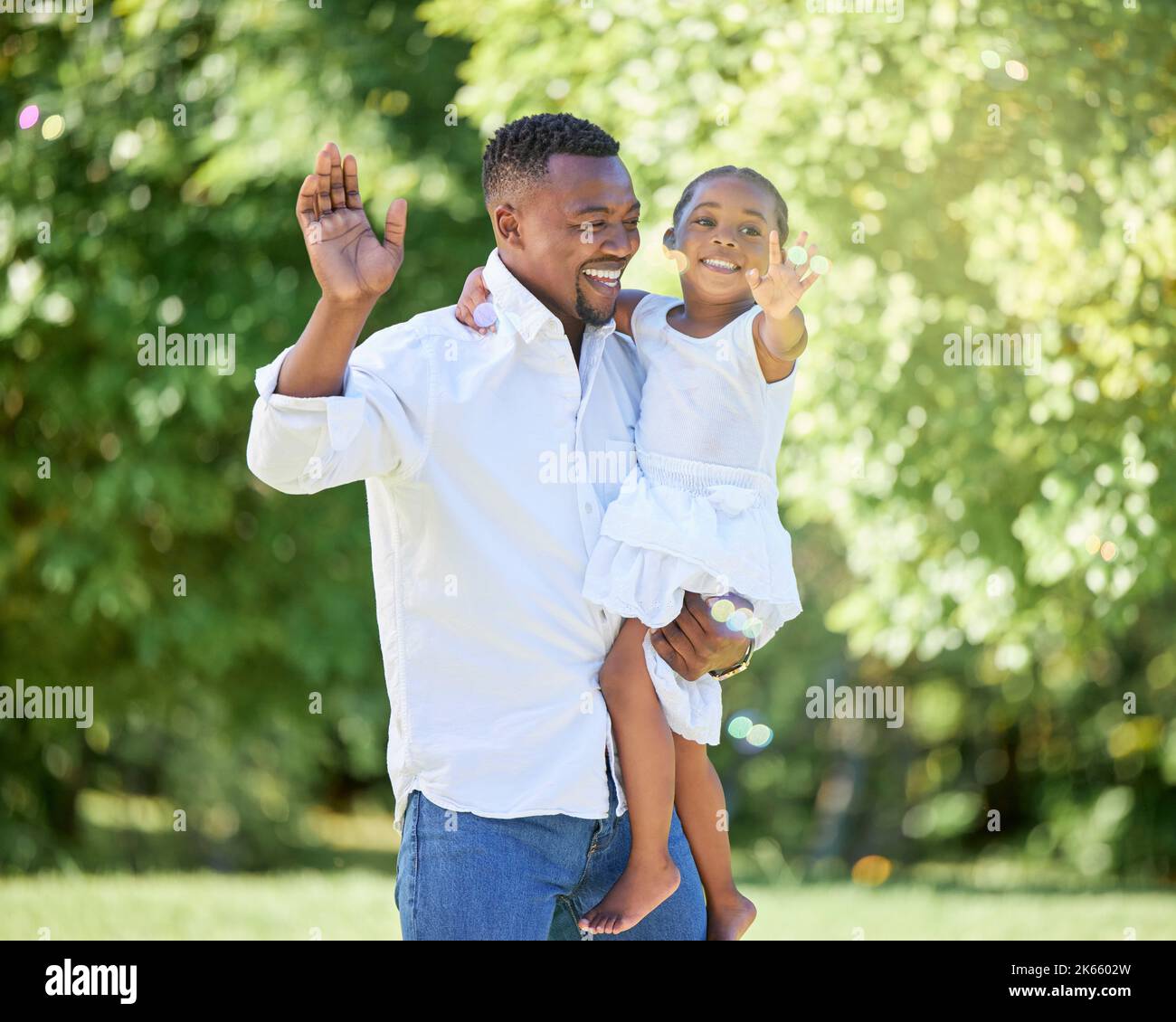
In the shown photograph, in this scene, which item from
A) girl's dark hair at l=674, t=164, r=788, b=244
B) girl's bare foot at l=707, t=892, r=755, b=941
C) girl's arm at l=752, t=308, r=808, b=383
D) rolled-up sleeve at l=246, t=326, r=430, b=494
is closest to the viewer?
rolled-up sleeve at l=246, t=326, r=430, b=494

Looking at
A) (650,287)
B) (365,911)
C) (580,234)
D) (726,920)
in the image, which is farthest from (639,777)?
(365,911)

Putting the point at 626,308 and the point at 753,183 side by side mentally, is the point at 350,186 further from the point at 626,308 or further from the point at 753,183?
the point at 753,183

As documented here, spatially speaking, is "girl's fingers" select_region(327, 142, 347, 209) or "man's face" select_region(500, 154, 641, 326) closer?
"girl's fingers" select_region(327, 142, 347, 209)

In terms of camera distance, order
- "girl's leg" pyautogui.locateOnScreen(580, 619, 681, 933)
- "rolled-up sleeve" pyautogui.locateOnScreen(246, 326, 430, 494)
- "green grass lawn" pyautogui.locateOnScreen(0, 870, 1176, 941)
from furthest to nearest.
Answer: "green grass lawn" pyautogui.locateOnScreen(0, 870, 1176, 941) < "girl's leg" pyautogui.locateOnScreen(580, 619, 681, 933) < "rolled-up sleeve" pyautogui.locateOnScreen(246, 326, 430, 494)

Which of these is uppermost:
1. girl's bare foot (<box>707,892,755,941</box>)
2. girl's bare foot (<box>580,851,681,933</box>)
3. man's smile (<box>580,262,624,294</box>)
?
man's smile (<box>580,262,624,294</box>)

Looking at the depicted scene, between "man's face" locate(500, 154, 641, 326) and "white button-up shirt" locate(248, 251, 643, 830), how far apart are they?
0.30 ft

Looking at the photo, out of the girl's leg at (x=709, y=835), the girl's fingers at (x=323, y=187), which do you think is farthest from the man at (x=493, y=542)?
the girl's leg at (x=709, y=835)

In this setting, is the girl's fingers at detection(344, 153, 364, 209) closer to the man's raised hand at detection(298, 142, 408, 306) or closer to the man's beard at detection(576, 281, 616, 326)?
the man's raised hand at detection(298, 142, 408, 306)

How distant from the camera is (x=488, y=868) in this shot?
2.26 m

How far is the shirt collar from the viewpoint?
242 cm

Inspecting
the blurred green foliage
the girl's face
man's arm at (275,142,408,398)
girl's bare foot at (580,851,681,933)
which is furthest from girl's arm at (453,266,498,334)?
the blurred green foliage

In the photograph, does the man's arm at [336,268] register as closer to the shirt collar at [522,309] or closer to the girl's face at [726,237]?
the shirt collar at [522,309]

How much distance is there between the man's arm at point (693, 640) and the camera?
2.42m

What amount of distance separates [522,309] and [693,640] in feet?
1.96
